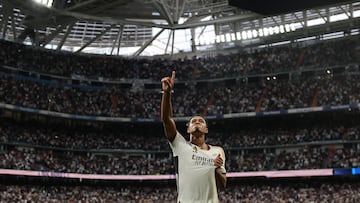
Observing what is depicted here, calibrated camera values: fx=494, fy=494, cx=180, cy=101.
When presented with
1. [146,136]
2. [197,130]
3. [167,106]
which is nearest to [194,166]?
[197,130]

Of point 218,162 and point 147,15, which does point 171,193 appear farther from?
point 218,162

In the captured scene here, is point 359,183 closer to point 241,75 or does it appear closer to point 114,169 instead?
point 241,75

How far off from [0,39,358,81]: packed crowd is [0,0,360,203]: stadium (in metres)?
0.13

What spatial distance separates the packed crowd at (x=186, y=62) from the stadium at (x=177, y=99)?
129 mm

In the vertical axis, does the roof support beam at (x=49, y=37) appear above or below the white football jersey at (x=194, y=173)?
above

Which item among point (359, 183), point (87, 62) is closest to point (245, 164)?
point (359, 183)

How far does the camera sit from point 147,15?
48094 millimetres

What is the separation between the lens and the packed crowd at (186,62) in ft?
165

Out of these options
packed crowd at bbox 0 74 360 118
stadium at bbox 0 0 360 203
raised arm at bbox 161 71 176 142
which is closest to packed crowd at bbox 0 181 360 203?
stadium at bbox 0 0 360 203

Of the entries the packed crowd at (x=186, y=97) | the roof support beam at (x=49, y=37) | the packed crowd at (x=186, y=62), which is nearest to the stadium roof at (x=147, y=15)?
the roof support beam at (x=49, y=37)

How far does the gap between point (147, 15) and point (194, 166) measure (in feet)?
144

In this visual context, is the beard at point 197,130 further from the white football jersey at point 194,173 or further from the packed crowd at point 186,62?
the packed crowd at point 186,62

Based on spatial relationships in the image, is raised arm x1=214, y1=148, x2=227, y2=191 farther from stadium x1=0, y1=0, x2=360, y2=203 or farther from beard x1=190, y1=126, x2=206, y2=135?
stadium x1=0, y1=0, x2=360, y2=203

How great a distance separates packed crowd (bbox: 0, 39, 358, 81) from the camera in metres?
50.2
